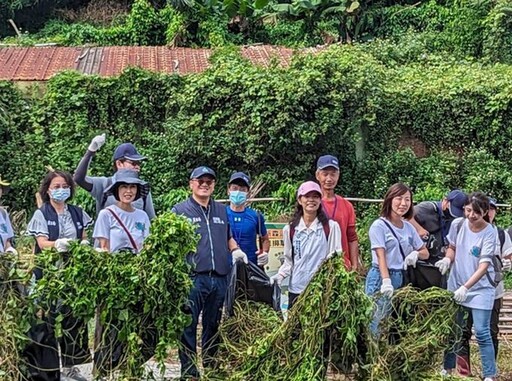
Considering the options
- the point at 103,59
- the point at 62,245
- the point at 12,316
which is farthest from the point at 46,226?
the point at 103,59

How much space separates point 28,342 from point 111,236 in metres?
0.90

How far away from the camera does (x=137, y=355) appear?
4727 mm

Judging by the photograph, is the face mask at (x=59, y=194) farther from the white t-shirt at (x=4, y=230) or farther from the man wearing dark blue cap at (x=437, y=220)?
the man wearing dark blue cap at (x=437, y=220)

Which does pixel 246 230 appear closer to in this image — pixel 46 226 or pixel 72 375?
pixel 46 226

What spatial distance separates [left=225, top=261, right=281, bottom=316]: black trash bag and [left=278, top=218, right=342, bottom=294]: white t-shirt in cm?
16

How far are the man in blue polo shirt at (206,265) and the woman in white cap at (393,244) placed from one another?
0.99m

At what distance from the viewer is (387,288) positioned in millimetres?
5289

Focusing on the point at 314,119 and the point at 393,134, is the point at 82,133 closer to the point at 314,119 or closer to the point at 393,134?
the point at 314,119

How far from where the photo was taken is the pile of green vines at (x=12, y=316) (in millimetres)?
4652

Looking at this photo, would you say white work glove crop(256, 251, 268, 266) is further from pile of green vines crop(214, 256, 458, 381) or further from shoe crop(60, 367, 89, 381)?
shoe crop(60, 367, 89, 381)

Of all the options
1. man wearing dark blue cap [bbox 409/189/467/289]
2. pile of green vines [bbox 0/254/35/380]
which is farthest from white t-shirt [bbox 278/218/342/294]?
pile of green vines [bbox 0/254/35/380]

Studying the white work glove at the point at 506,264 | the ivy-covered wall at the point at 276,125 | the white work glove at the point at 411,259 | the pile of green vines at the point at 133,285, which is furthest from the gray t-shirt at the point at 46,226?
the ivy-covered wall at the point at 276,125

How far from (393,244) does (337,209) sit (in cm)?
51

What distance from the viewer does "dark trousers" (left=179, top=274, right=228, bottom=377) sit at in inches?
202
